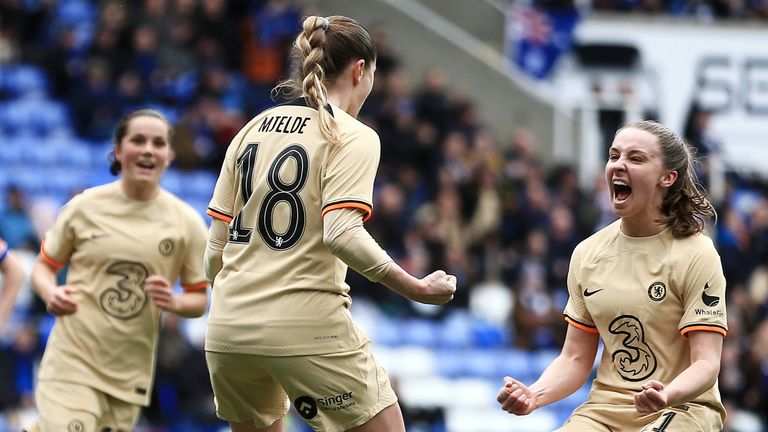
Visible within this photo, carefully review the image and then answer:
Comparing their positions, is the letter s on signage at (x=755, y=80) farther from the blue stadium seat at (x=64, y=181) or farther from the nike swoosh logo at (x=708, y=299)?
the nike swoosh logo at (x=708, y=299)

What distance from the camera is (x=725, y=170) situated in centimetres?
2183

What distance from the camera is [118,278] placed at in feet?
23.4

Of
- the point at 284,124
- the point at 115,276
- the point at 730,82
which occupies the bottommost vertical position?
the point at 115,276

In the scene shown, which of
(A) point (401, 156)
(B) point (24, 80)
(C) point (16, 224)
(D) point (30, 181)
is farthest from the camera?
(A) point (401, 156)

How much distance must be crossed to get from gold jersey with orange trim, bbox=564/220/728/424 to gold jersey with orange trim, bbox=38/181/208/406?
245 cm

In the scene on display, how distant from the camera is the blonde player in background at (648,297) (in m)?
5.50

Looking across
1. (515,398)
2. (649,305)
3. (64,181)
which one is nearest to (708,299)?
(649,305)

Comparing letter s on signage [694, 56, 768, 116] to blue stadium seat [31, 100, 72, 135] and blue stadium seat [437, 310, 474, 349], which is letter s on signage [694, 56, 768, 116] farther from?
blue stadium seat [31, 100, 72, 135]

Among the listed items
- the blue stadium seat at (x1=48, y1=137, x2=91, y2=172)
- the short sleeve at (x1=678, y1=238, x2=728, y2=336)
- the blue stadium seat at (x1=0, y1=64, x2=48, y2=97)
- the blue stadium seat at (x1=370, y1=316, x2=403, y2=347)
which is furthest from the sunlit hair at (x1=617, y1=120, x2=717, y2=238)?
the blue stadium seat at (x1=0, y1=64, x2=48, y2=97)

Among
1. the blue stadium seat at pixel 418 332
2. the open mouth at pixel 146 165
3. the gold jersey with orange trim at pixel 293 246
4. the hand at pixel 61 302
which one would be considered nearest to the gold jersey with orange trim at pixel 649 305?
the gold jersey with orange trim at pixel 293 246

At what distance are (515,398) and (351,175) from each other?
1149mm

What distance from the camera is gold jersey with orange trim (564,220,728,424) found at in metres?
5.51

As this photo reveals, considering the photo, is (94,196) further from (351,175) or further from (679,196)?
(679,196)

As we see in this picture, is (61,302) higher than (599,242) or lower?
lower
